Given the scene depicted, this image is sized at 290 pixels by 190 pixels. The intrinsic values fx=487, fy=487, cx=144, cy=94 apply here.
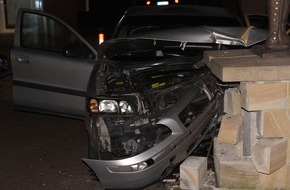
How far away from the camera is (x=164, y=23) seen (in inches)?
262

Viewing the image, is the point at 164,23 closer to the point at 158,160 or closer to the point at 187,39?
the point at 187,39

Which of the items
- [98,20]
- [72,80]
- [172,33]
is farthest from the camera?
[98,20]

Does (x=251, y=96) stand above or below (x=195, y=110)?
above

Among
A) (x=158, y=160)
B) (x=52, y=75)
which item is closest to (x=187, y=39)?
(x=158, y=160)

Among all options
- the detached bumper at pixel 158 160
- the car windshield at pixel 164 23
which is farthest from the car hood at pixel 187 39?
the car windshield at pixel 164 23

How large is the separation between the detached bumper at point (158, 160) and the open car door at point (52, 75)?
2.04 m

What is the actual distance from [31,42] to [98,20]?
17.3 metres

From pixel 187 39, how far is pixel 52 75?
2211mm

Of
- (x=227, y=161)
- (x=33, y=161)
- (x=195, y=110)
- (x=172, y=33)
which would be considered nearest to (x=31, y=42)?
(x=33, y=161)

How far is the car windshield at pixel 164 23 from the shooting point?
6.57 m

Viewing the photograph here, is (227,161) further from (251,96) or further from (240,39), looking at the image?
(240,39)

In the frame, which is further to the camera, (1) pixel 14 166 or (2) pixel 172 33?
(1) pixel 14 166

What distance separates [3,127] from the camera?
7.28m

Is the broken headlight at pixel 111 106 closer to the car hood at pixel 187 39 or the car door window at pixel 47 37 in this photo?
the car hood at pixel 187 39
